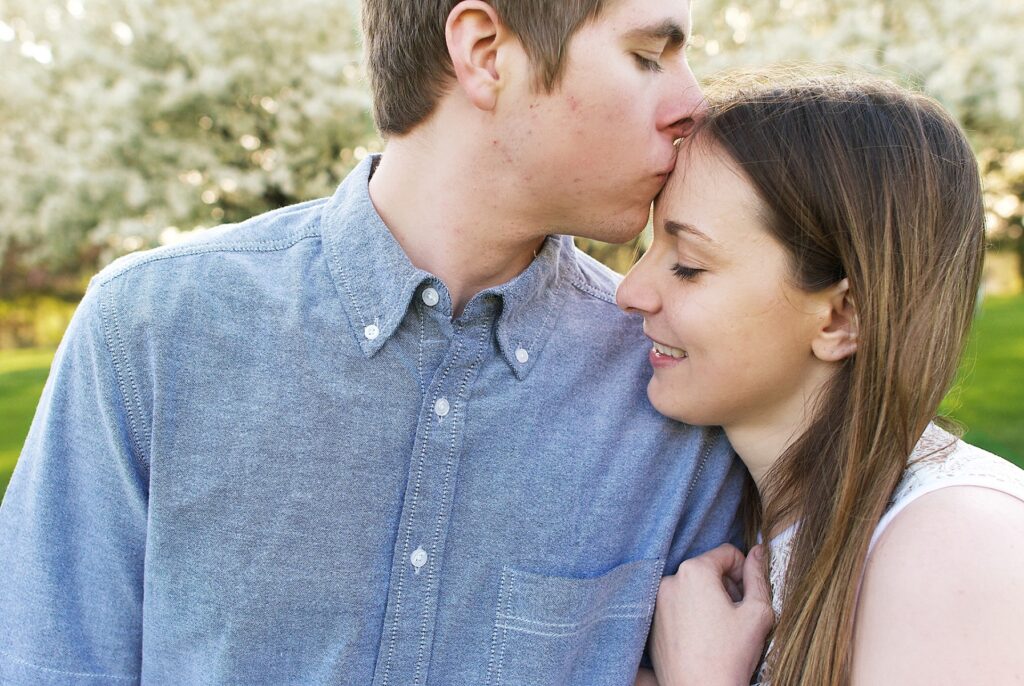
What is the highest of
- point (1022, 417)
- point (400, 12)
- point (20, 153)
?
point (400, 12)

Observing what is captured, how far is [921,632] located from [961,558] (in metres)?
0.14

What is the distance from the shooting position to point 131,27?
6105 millimetres

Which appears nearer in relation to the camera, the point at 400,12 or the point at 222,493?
the point at 222,493

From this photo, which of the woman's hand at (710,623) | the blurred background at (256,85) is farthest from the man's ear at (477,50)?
the blurred background at (256,85)

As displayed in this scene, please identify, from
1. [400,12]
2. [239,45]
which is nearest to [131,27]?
[239,45]

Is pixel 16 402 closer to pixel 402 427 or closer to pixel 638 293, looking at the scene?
pixel 402 427

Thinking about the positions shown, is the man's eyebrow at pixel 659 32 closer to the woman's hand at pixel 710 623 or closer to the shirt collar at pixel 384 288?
the shirt collar at pixel 384 288

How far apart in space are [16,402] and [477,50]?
31.0 feet

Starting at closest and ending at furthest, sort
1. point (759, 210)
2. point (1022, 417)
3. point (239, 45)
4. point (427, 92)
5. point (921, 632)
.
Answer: point (921, 632) < point (759, 210) < point (427, 92) < point (239, 45) < point (1022, 417)

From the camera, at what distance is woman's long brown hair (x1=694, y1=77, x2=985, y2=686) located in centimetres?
181

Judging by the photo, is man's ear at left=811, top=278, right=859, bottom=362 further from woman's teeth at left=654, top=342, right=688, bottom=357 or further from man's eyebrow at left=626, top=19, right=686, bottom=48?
man's eyebrow at left=626, top=19, right=686, bottom=48

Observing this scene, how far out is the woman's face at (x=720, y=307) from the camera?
187 centimetres

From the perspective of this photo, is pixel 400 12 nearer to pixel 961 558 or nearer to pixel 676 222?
pixel 676 222

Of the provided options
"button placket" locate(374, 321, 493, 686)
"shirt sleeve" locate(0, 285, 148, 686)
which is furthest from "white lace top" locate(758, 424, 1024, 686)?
"shirt sleeve" locate(0, 285, 148, 686)
